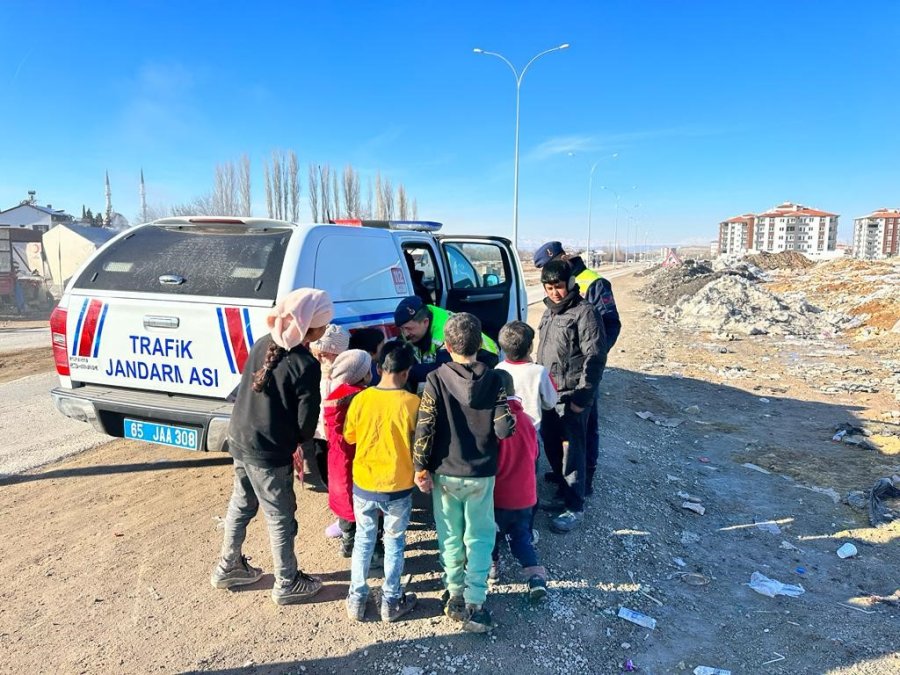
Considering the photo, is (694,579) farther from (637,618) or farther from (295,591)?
(295,591)

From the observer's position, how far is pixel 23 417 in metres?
6.25

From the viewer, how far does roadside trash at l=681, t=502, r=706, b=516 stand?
4.51 metres

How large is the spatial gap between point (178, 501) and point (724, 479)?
4.59m

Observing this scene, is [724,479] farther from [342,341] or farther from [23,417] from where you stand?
[23,417]

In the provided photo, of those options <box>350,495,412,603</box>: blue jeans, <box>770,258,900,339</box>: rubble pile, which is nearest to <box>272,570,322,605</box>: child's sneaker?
<box>350,495,412,603</box>: blue jeans

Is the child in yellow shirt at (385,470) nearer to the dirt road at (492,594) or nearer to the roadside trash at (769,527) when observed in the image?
the dirt road at (492,594)

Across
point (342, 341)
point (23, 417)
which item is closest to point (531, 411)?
point (342, 341)

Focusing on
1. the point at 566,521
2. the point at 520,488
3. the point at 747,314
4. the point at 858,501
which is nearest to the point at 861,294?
the point at 747,314

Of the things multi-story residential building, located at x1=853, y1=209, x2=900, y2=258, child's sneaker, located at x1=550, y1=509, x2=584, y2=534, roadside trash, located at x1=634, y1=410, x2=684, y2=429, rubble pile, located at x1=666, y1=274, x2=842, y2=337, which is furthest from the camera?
multi-story residential building, located at x1=853, y1=209, x2=900, y2=258

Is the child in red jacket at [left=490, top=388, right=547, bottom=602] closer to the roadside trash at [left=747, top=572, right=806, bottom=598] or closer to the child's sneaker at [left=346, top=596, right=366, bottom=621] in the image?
the child's sneaker at [left=346, top=596, right=366, bottom=621]

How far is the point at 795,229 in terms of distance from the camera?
393ft

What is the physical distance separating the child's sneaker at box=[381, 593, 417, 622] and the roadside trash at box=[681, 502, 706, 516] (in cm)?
261

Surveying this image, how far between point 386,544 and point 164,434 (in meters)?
1.75

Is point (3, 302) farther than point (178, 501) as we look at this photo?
Yes
